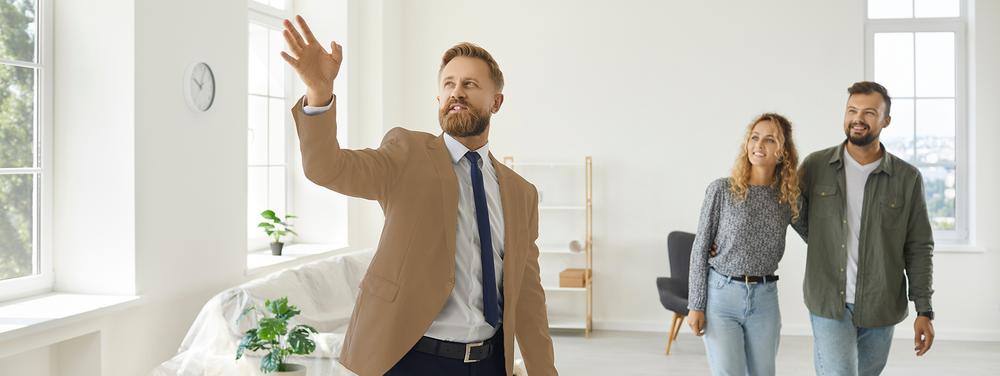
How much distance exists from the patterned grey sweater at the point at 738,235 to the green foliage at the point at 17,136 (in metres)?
2.68

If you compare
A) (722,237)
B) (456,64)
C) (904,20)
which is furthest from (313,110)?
(904,20)

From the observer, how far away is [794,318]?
6.89m

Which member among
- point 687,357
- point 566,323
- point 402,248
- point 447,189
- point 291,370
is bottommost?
point 687,357

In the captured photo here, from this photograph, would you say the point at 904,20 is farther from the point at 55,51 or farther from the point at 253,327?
the point at 55,51

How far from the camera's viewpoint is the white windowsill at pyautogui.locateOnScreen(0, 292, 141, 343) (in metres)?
3.14

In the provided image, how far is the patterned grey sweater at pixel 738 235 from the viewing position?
124 inches

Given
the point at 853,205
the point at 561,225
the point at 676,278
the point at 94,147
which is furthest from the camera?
the point at 561,225

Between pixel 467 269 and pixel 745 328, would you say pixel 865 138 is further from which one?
pixel 467 269

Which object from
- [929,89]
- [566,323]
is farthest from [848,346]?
[929,89]

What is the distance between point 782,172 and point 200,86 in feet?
9.17

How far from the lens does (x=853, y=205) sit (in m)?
3.23

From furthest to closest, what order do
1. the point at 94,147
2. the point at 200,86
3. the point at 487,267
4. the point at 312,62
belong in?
1. the point at 200,86
2. the point at 94,147
3. the point at 487,267
4. the point at 312,62

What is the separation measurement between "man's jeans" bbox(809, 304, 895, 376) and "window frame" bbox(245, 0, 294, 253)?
3.67 meters

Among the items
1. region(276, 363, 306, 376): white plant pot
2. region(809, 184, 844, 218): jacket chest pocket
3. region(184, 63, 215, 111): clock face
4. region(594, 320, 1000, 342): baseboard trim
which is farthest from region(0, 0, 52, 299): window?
region(594, 320, 1000, 342): baseboard trim
